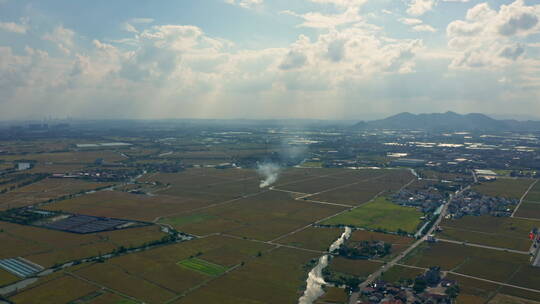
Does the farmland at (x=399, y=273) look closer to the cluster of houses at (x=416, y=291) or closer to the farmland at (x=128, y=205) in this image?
the cluster of houses at (x=416, y=291)

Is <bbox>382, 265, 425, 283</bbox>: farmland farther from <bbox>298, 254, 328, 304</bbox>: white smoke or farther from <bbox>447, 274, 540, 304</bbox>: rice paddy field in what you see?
<bbox>298, 254, 328, 304</bbox>: white smoke

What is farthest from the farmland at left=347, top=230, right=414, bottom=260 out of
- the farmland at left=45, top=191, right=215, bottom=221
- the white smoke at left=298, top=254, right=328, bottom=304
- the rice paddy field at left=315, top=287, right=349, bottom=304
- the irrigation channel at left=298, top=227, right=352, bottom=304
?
the farmland at left=45, top=191, right=215, bottom=221

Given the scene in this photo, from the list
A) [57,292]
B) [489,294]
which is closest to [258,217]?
[57,292]

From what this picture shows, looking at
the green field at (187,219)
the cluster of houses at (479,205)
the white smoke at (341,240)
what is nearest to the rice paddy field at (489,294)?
the white smoke at (341,240)

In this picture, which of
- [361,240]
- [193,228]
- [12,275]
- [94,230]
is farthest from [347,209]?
[12,275]

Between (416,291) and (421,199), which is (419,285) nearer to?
(416,291)

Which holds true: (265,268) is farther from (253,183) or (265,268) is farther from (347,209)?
(253,183)
